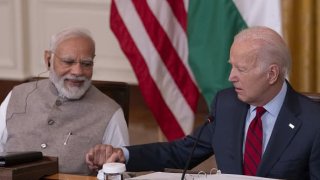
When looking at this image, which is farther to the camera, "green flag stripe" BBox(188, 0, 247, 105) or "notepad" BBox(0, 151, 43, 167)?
"green flag stripe" BBox(188, 0, 247, 105)

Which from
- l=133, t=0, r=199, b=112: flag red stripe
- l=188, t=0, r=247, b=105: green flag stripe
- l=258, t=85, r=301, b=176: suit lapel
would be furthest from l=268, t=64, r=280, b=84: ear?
l=133, t=0, r=199, b=112: flag red stripe

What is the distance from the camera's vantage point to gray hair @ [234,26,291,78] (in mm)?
2322

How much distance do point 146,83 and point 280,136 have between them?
1.50 m

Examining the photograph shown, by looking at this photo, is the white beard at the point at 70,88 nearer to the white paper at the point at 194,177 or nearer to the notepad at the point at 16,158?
the notepad at the point at 16,158

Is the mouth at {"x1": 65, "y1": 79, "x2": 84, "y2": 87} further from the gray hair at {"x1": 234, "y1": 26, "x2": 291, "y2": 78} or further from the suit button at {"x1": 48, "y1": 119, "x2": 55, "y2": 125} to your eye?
the gray hair at {"x1": 234, "y1": 26, "x2": 291, "y2": 78}

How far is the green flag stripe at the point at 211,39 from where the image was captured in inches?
138

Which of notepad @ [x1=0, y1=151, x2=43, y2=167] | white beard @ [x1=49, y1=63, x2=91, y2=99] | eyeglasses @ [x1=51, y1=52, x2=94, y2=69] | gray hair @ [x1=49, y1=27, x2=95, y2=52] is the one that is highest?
gray hair @ [x1=49, y1=27, x2=95, y2=52]

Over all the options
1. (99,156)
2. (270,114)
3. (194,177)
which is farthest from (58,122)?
(194,177)

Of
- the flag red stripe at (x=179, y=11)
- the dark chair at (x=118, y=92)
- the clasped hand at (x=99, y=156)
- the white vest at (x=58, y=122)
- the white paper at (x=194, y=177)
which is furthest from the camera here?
the flag red stripe at (x=179, y=11)

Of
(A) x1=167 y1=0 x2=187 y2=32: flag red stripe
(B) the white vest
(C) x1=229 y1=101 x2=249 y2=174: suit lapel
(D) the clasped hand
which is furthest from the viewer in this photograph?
(A) x1=167 y1=0 x2=187 y2=32: flag red stripe

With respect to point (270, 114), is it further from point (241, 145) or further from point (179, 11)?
point (179, 11)

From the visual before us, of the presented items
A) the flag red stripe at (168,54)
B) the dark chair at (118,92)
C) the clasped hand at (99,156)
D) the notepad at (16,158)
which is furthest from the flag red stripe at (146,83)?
the notepad at (16,158)

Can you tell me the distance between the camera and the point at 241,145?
7.91 ft

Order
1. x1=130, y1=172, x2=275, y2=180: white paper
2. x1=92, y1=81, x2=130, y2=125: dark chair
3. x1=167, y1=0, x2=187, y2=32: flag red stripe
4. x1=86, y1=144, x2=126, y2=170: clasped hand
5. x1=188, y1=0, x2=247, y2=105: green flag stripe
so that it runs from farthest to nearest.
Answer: x1=167, y1=0, x2=187, y2=32: flag red stripe
x1=188, y1=0, x2=247, y2=105: green flag stripe
x1=92, y1=81, x2=130, y2=125: dark chair
x1=86, y1=144, x2=126, y2=170: clasped hand
x1=130, y1=172, x2=275, y2=180: white paper
